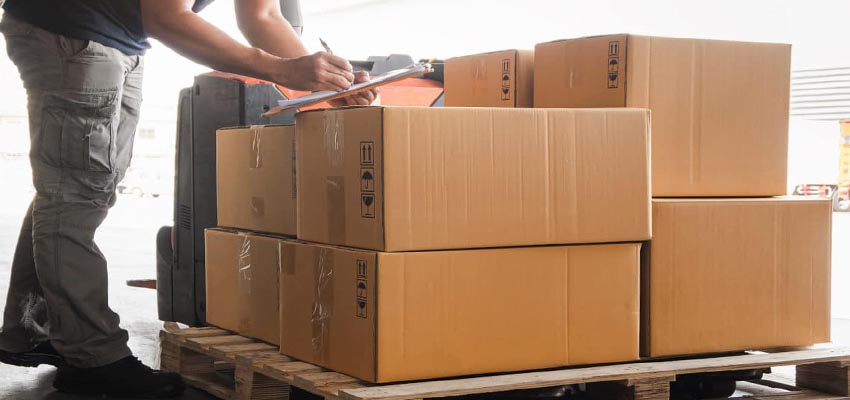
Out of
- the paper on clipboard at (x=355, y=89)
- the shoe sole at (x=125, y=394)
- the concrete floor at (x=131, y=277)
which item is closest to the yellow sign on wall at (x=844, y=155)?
the concrete floor at (x=131, y=277)

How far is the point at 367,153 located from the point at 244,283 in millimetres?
796

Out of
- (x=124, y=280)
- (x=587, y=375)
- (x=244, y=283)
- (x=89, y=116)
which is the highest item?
(x=89, y=116)

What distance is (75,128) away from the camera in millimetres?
2264

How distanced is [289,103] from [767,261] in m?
1.22

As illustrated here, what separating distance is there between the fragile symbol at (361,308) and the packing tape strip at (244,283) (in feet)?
2.15

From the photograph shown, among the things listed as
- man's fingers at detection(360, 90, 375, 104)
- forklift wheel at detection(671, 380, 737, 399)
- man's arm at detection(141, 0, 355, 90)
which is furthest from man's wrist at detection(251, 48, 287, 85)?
forklift wheel at detection(671, 380, 737, 399)

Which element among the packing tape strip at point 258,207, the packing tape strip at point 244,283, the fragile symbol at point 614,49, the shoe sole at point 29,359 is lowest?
the shoe sole at point 29,359

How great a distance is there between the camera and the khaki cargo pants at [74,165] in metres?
2.26

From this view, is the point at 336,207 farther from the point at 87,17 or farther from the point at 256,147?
the point at 87,17

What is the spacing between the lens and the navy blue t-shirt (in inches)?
89.0

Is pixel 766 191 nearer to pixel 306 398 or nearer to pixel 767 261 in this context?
pixel 767 261

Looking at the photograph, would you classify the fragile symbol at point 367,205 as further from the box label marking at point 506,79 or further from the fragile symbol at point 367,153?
the box label marking at point 506,79

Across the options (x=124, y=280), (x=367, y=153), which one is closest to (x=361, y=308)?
(x=367, y=153)

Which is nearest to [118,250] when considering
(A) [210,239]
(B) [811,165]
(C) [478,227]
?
(A) [210,239]
